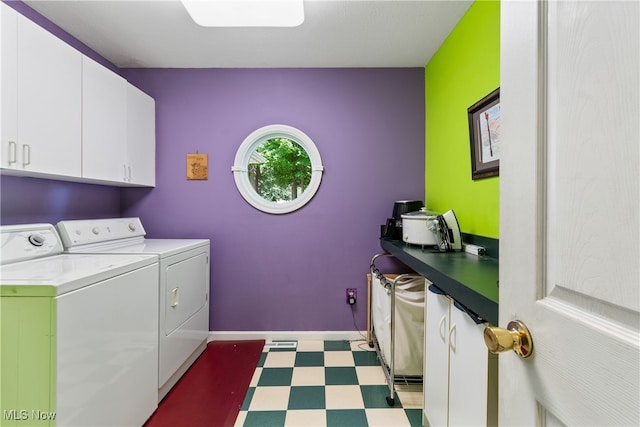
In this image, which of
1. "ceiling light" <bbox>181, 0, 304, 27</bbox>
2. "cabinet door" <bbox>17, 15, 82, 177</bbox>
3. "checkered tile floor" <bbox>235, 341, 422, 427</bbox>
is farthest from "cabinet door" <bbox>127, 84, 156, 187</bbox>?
"checkered tile floor" <bbox>235, 341, 422, 427</bbox>

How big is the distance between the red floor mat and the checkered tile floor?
79 millimetres

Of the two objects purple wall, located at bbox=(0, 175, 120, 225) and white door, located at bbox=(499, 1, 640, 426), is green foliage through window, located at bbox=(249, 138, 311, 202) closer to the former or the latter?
purple wall, located at bbox=(0, 175, 120, 225)

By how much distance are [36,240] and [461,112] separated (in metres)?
2.74

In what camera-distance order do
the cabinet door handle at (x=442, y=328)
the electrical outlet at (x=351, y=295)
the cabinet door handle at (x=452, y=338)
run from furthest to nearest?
the electrical outlet at (x=351, y=295), the cabinet door handle at (x=442, y=328), the cabinet door handle at (x=452, y=338)

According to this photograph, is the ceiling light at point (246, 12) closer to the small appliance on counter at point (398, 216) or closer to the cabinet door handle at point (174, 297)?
the small appliance on counter at point (398, 216)

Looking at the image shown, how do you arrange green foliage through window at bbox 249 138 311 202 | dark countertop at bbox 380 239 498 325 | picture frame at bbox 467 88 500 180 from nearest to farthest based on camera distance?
dark countertop at bbox 380 239 498 325 → picture frame at bbox 467 88 500 180 → green foliage through window at bbox 249 138 311 202

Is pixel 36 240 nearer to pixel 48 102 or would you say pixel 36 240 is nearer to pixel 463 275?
pixel 48 102

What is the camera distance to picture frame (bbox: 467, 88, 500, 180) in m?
1.54

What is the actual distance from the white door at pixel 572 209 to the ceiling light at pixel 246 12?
1.39 meters

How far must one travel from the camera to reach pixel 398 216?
2377 mm

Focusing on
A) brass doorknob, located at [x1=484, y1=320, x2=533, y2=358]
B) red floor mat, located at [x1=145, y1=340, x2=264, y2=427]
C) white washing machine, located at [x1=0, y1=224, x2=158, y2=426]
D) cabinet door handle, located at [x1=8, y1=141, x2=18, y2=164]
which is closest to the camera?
brass doorknob, located at [x1=484, y1=320, x2=533, y2=358]

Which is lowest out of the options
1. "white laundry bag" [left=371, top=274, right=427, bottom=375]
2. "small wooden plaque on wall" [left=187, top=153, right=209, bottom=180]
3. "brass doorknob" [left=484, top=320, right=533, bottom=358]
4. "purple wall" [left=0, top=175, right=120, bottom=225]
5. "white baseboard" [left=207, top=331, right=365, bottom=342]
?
"white baseboard" [left=207, top=331, right=365, bottom=342]

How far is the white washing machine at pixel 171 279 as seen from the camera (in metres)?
1.79

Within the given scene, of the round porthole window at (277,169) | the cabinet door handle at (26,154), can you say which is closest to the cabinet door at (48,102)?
the cabinet door handle at (26,154)
